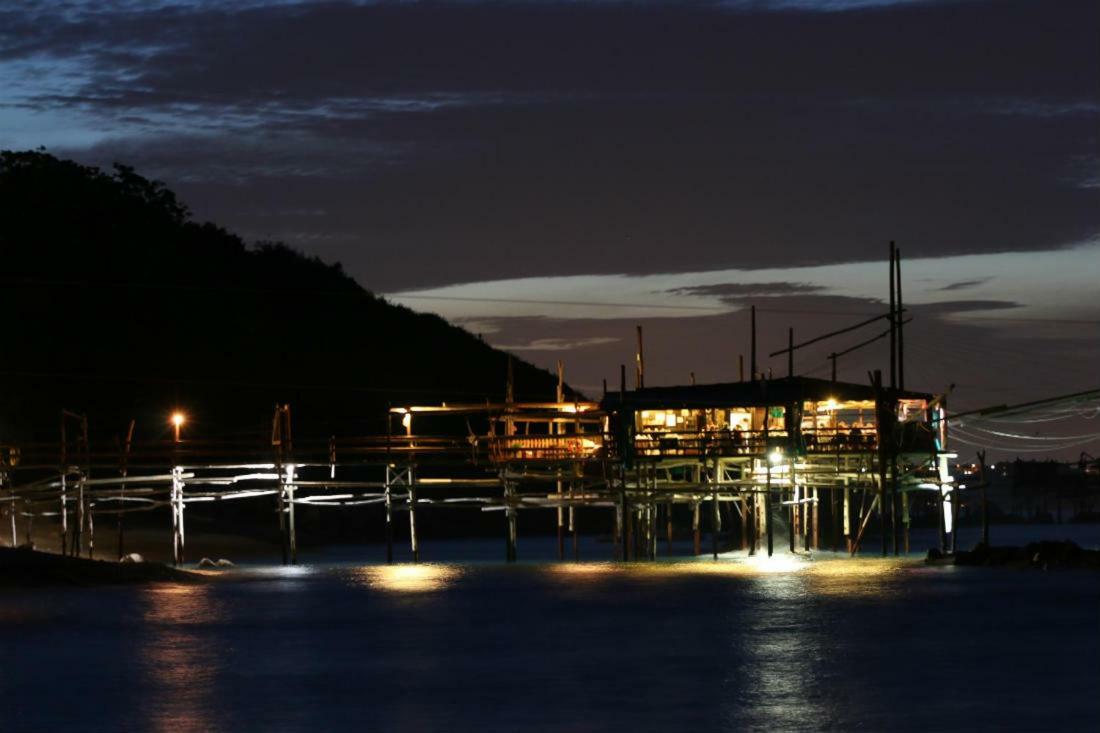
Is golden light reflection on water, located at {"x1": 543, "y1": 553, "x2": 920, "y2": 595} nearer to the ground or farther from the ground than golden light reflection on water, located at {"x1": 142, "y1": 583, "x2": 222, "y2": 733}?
nearer to the ground

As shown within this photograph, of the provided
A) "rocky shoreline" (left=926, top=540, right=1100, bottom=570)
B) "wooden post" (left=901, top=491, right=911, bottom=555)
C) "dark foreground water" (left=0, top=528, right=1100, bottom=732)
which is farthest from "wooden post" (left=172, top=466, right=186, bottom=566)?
"wooden post" (left=901, top=491, right=911, bottom=555)

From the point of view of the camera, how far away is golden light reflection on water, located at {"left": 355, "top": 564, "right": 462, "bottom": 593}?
4706cm

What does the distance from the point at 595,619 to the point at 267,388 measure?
240ft

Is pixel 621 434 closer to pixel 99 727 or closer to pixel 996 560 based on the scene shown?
pixel 996 560

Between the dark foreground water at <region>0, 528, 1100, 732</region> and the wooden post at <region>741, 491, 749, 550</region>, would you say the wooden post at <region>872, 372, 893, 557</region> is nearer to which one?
the wooden post at <region>741, 491, 749, 550</region>

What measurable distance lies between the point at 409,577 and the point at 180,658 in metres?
22.0

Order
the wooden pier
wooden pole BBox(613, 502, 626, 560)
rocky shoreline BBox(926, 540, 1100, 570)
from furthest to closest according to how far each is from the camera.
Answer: wooden pole BBox(613, 502, 626, 560), the wooden pier, rocky shoreline BBox(926, 540, 1100, 570)

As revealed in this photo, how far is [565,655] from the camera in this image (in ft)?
100

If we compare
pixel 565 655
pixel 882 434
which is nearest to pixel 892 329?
pixel 882 434

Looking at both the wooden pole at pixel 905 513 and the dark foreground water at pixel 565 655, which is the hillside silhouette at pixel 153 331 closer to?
the wooden pole at pixel 905 513

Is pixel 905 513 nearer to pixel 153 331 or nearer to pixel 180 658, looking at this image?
pixel 180 658

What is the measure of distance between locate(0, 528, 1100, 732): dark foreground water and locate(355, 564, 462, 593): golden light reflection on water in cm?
61

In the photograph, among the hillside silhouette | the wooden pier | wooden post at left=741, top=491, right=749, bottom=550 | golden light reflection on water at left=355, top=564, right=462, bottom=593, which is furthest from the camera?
the hillside silhouette

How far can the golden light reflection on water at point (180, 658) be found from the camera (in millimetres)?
23375
